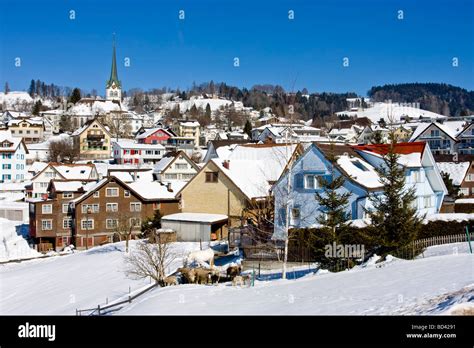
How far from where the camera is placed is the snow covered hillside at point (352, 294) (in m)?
11.2

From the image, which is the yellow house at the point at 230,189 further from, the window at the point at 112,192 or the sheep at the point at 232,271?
the sheep at the point at 232,271

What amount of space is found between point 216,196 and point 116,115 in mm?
102897

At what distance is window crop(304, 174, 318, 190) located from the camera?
2702 centimetres

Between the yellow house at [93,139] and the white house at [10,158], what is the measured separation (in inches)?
799

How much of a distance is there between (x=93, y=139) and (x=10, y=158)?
23627 millimetres

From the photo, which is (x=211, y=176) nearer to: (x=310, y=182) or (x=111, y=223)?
(x=310, y=182)

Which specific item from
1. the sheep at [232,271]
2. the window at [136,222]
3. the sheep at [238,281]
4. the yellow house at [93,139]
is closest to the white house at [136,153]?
the yellow house at [93,139]

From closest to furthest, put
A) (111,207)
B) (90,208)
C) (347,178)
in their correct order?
(347,178)
(90,208)
(111,207)

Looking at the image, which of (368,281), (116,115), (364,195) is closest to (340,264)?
(368,281)

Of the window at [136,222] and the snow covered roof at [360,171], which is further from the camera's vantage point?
the window at [136,222]

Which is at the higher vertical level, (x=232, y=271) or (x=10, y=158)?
(x=10, y=158)

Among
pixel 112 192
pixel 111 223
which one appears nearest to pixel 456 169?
pixel 112 192

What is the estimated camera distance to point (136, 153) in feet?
278
